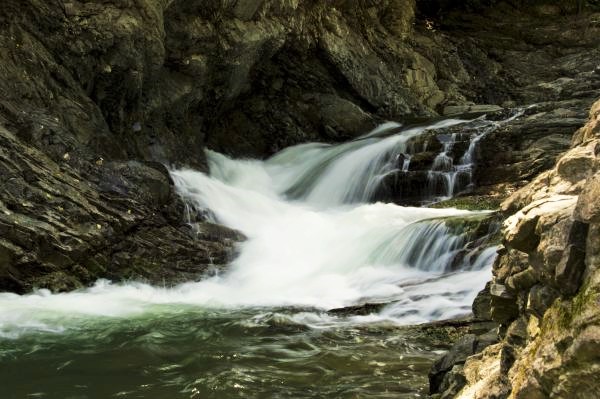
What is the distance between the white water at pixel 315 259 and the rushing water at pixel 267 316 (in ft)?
0.12

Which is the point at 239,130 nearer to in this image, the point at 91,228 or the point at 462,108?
the point at 462,108

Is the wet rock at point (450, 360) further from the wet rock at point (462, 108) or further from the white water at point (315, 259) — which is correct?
the wet rock at point (462, 108)

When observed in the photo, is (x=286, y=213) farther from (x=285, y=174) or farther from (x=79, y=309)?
(x=79, y=309)

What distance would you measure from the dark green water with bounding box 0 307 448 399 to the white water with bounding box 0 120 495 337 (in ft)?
1.85

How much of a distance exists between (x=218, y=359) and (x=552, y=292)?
12.7 ft

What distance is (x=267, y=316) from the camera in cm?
752

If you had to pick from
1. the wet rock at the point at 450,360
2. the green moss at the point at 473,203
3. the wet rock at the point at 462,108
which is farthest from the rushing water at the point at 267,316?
the wet rock at the point at 462,108

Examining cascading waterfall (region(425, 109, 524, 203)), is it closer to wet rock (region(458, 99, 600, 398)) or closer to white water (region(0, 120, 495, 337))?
white water (region(0, 120, 495, 337))

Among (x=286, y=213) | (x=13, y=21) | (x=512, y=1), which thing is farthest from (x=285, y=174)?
(x=512, y=1)

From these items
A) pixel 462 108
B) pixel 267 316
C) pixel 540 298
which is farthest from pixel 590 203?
pixel 462 108

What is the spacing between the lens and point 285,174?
16859 millimetres

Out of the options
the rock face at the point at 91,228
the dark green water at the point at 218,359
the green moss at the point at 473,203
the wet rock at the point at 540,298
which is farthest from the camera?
the green moss at the point at 473,203

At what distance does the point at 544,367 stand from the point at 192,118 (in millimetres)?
14633

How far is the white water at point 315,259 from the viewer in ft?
25.1
